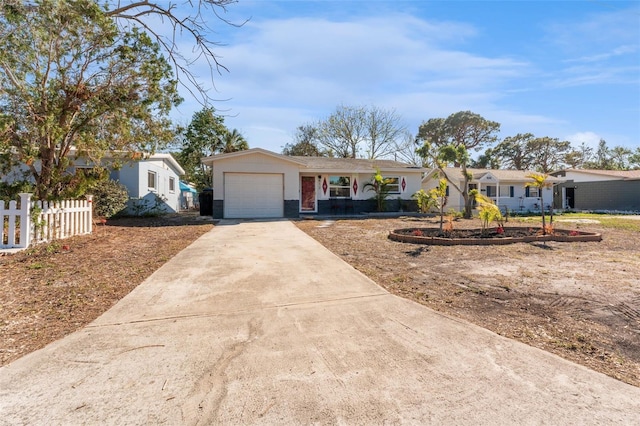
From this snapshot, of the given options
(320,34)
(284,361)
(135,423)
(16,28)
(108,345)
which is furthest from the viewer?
(320,34)

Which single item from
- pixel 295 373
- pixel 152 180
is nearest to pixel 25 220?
pixel 295 373

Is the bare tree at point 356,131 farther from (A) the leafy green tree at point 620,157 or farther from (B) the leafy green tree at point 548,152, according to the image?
(A) the leafy green tree at point 620,157

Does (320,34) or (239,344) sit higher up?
(320,34)

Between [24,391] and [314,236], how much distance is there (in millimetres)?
7516

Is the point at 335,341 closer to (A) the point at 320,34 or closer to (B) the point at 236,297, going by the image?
(B) the point at 236,297

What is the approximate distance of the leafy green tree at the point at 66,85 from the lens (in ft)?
20.5

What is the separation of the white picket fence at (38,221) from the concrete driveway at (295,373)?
14.9ft

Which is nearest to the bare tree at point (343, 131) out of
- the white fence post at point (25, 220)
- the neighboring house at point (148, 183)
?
the neighboring house at point (148, 183)

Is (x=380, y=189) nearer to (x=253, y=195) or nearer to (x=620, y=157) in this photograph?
(x=253, y=195)

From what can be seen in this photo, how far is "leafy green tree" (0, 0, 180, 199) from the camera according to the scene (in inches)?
246

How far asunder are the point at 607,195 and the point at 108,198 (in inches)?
1314

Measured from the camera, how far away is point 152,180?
54.0 feet

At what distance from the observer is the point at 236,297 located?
396 cm

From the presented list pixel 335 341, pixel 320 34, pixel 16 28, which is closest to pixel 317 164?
pixel 320 34
